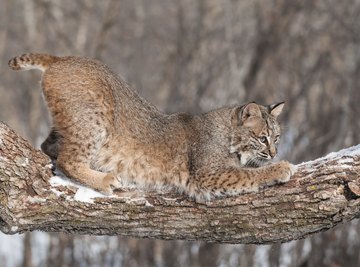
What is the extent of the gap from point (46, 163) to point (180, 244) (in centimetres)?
516

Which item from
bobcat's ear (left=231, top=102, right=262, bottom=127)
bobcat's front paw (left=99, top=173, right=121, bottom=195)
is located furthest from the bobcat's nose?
bobcat's front paw (left=99, top=173, right=121, bottom=195)

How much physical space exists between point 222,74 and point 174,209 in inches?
296

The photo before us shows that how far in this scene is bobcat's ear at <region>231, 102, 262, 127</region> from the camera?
5.94m

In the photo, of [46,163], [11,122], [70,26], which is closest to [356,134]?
[46,163]

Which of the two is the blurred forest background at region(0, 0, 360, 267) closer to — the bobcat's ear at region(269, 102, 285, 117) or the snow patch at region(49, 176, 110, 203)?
the bobcat's ear at region(269, 102, 285, 117)

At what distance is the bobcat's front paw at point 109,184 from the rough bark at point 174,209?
0.58ft

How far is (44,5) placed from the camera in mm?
11000

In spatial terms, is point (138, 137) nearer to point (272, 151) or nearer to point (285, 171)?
point (272, 151)

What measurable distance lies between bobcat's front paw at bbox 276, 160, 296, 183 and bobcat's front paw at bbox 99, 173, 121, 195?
130 centimetres

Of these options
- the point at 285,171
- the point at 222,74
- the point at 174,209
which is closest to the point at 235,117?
the point at 285,171

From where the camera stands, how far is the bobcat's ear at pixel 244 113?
594cm

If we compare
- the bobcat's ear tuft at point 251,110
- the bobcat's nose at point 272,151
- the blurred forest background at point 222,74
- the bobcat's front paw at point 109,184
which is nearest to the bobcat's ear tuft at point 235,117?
the bobcat's ear tuft at point 251,110

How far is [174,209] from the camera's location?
5.14 m

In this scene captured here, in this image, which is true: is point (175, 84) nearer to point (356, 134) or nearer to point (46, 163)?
point (356, 134)
